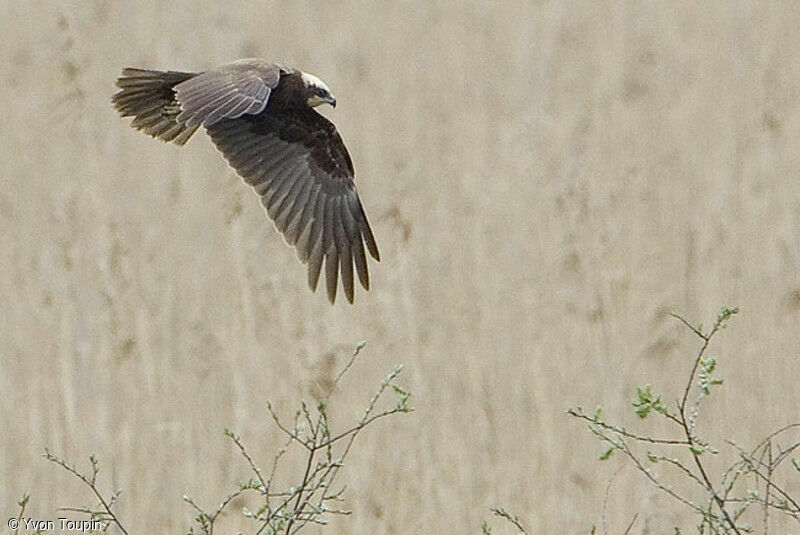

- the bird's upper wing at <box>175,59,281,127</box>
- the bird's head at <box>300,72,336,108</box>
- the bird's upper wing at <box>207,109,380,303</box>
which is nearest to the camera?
the bird's upper wing at <box>175,59,281,127</box>

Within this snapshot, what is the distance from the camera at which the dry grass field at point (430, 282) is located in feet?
12.5

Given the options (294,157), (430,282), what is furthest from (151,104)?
(430,282)

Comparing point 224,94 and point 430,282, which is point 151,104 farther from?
point 430,282

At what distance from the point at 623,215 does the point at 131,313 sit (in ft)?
4.49

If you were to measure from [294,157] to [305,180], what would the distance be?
0.23ft

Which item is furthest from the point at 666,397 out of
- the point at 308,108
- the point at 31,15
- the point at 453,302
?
the point at 31,15

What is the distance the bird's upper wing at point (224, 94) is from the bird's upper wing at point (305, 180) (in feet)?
1.62

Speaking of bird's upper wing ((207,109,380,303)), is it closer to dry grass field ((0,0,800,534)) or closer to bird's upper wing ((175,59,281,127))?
dry grass field ((0,0,800,534))

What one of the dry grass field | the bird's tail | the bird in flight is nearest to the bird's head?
the bird in flight

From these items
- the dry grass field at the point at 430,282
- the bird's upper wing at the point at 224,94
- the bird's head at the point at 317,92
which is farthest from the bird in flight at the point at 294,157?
the bird's upper wing at the point at 224,94

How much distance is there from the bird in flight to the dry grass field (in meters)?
0.17

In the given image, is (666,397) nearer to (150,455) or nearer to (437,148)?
(437,148)

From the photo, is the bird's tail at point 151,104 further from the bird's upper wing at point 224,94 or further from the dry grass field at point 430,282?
the bird's upper wing at point 224,94

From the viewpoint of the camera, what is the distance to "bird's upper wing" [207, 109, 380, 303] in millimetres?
3930
